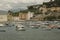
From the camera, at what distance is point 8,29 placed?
21125mm

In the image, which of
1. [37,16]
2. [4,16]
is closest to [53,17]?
[37,16]

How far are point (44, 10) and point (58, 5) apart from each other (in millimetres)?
1602

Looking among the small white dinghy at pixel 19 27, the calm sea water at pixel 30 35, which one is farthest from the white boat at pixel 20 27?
the calm sea water at pixel 30 35

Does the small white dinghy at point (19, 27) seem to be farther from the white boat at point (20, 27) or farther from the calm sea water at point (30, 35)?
the calm sea water at point (30, 35)

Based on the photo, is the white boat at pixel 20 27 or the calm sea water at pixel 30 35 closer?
the calm sea water at pixel 30 35

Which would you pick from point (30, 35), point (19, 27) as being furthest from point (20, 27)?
point (30, 35)

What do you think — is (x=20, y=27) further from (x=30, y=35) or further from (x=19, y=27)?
(x=30, y=35)

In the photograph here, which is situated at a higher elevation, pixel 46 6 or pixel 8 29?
pixel 46 6

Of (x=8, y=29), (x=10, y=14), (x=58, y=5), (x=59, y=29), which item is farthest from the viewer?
(x=58, y=5)

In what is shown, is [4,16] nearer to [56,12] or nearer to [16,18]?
[16,18]

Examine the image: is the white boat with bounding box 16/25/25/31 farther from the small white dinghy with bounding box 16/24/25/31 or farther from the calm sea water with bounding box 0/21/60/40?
the calm sea water with bounding box 0/21/60/40

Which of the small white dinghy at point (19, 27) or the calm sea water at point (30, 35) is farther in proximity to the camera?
the small white dinghy at point (19, 27)

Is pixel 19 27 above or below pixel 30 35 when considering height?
above

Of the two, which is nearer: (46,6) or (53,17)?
(53,17)
